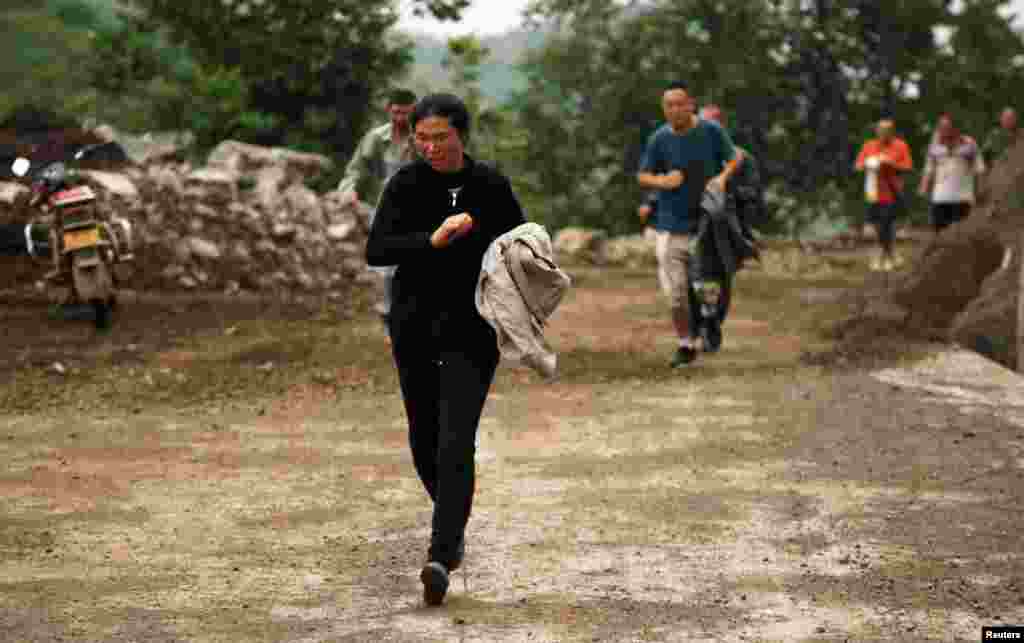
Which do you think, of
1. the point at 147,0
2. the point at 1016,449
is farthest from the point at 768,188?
the point at 1016,449

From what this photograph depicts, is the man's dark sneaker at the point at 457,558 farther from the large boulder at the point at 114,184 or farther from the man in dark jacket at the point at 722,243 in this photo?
the large boulder at the point at 114,184

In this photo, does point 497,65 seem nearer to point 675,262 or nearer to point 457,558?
point 675,262

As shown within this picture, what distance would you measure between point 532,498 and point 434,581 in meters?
2.09

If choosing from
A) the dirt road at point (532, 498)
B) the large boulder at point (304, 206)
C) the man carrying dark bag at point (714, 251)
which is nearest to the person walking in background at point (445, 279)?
the dirt road at point (532, 498)

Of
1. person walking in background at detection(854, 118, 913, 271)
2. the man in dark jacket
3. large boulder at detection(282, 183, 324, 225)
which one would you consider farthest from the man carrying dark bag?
person walking in background at detection(854, 118, 913, 271)

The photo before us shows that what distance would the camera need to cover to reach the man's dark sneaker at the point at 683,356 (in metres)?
12.6

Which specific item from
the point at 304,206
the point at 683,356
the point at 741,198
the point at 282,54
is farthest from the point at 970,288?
the point at 282,54

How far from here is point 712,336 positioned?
43.2ft

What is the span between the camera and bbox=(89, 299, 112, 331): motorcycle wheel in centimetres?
1425

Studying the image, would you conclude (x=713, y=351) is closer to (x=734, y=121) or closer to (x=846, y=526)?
(x=846, y=526)

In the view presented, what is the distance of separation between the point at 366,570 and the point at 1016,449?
418cm

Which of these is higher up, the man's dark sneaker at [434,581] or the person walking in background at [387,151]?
A: the person walking in background at [387,151]

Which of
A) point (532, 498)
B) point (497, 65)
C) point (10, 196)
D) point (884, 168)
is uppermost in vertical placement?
point (10, 196)

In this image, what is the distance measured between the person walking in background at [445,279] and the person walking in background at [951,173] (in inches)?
598
